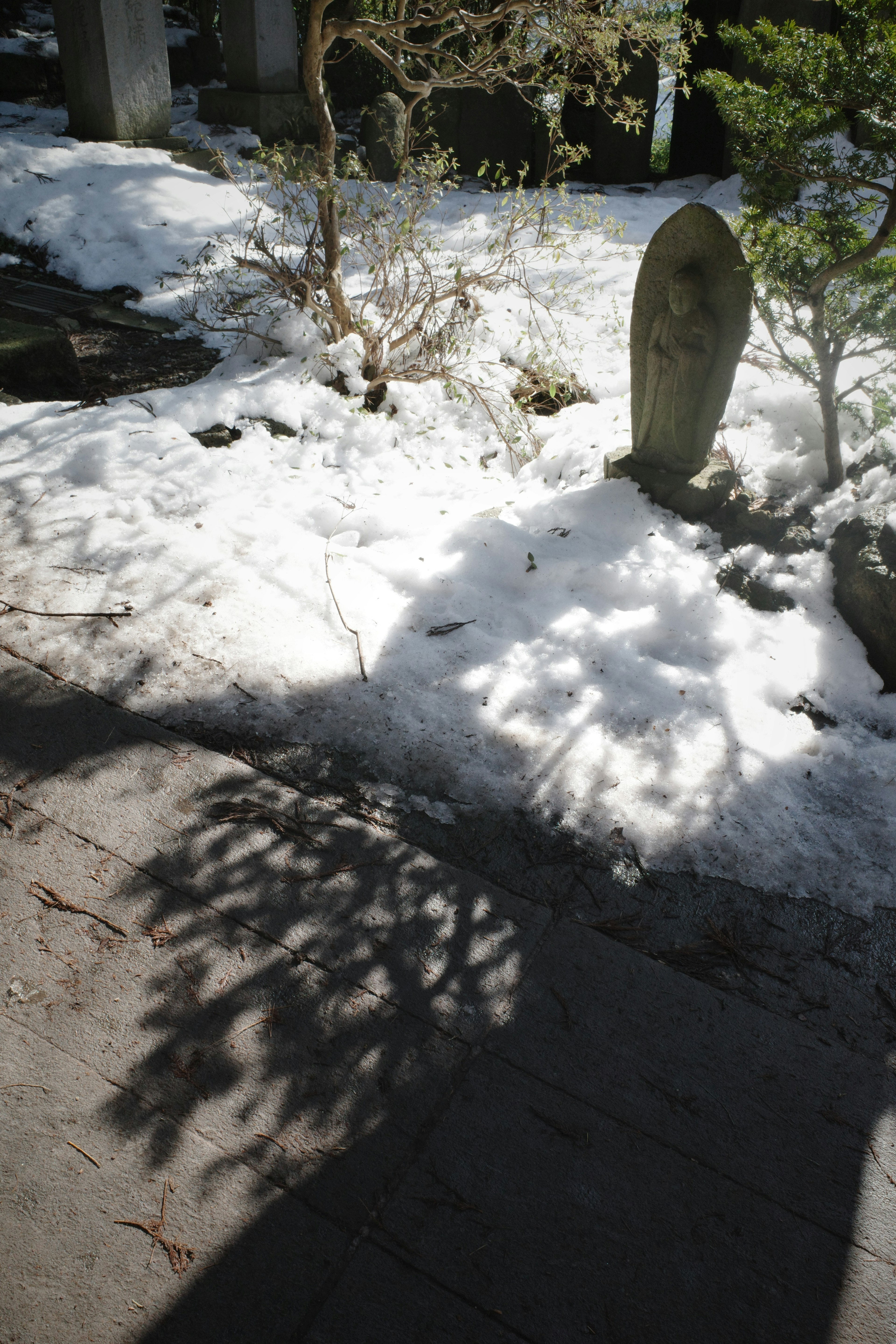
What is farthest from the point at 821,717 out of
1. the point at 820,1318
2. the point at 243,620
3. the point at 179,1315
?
the point at 179,1315

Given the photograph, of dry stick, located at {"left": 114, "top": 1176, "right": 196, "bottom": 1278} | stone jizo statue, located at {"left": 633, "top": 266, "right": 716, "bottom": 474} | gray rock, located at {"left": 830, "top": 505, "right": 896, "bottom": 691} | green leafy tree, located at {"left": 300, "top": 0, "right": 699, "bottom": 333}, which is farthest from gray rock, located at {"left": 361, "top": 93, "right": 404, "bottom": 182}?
dry stick, located at {"left": 114, "top": 1176, "right": 196, "bottom": 1278}

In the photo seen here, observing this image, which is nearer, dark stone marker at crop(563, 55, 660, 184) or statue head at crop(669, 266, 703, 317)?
statue head at crop(669, 266, 703, 317)

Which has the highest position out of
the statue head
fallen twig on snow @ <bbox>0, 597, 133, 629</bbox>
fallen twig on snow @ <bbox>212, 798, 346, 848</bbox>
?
the statue head

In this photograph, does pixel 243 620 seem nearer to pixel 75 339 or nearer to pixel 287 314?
pixel 287 314

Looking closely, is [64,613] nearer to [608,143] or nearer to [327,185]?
[327,185]

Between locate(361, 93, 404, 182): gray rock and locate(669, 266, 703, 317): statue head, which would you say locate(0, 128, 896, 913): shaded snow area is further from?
locate(361, 93, 404, 182): gray rock

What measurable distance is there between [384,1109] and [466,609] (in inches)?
79.3

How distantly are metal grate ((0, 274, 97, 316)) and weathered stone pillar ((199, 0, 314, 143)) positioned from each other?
4474 mm

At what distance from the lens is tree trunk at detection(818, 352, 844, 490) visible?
3957 mm

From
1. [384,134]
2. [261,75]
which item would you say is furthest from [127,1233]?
[261,75]

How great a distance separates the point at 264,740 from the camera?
273 cm

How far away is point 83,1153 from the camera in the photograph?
168 cm

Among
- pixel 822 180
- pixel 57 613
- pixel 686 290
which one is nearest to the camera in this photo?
pixel 57 613

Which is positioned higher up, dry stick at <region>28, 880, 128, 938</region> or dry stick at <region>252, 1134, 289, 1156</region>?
dry stick at <region>28, 880, 128, 938</region>
